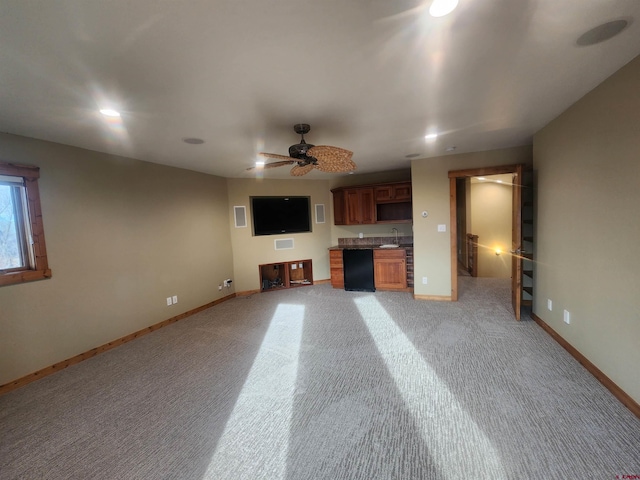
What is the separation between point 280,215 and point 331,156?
11.1 feet

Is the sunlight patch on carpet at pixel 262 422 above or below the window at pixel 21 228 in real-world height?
below

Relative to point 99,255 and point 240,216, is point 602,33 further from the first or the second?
point 240,216

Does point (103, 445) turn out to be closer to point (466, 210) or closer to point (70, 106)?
point (70, 106)

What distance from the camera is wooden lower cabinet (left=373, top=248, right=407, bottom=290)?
5016mm

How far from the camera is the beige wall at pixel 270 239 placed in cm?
538

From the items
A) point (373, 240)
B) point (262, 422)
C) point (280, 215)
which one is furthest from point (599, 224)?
point (280, 215)

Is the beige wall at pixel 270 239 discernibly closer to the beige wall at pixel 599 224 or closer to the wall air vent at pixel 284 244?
the wall air vent at pixel 284 244

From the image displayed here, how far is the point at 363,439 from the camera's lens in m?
1.71

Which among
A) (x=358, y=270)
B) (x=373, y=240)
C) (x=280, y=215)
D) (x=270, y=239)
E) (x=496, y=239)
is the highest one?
(x=280, y=215)

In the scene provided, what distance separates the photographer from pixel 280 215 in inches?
222

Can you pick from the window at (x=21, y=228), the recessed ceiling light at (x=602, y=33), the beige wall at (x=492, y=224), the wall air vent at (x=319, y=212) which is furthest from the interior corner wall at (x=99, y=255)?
the beige wall at (x=492, y=224)

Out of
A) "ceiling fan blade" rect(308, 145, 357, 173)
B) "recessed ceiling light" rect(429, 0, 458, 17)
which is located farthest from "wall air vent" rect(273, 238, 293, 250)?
"recessed ceiling light" rect(429, 0, 458, 17)

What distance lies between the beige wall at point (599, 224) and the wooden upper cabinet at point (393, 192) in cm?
236

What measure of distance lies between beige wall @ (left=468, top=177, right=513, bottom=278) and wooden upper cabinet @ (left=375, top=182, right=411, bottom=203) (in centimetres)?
221
